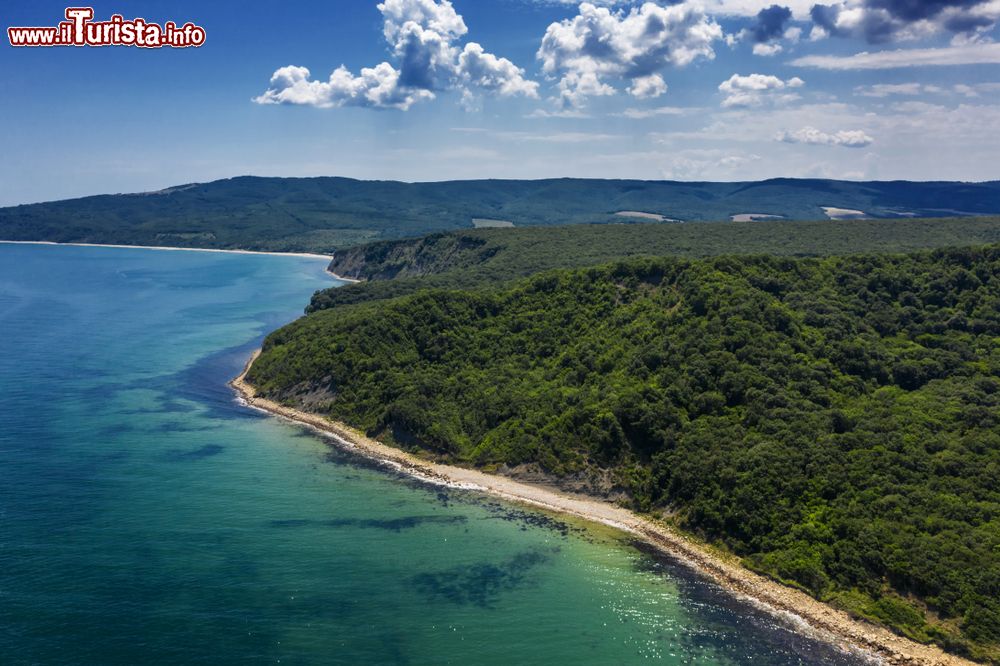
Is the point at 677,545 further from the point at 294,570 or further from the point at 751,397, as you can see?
the point at 294,570

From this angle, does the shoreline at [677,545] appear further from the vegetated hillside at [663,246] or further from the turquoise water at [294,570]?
the vegetated hillside at [663,246]

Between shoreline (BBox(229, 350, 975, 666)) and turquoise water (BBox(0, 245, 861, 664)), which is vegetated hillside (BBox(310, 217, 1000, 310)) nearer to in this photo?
shoreline (BBox(229, 350, 975, 666))

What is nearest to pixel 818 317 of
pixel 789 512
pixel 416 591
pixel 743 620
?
pixel 789 512

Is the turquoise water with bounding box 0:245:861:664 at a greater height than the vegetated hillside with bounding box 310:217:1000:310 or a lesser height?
lesser

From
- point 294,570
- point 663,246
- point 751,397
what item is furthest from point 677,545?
point 663,246

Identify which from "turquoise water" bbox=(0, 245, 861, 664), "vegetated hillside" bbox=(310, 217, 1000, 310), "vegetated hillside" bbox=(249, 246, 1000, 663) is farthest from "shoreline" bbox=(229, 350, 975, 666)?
"vegetated hillside" bbox=(310, 217, 1000, 310)

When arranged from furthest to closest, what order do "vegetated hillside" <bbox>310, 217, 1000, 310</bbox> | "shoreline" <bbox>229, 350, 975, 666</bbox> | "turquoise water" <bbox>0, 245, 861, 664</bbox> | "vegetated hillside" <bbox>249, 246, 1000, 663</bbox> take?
"vegetated hillside" <bbox>310, 217, 1000, 310</bbox> → "vegetated hillside" <bbox>249, 246, 1000, 663</bbox> → "shoreline" <bbox>229, 350, 975, 666</bbox> → "turquoise water" <bbox>0, 245, 861, 664</bbox>

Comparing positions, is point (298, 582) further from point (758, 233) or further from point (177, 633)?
point (758, 233)
